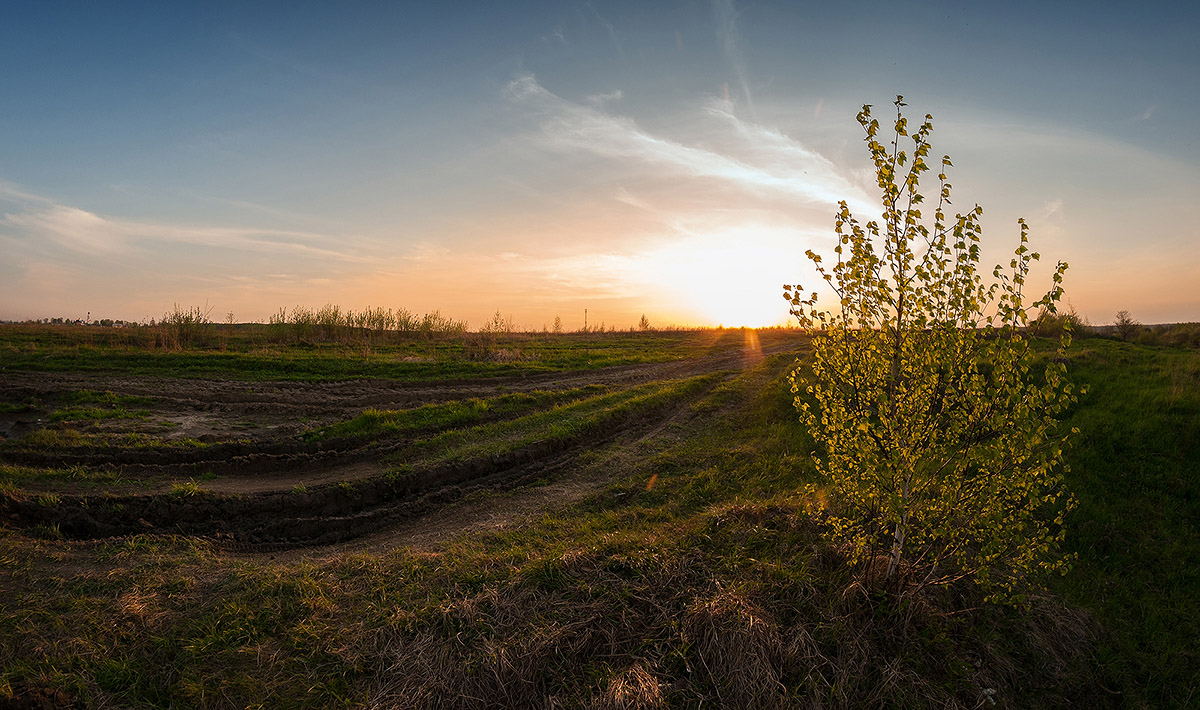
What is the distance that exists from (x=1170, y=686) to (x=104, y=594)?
10.6 m

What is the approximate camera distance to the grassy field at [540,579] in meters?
4.39

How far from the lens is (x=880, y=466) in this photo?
4.89 m

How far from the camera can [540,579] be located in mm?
5449

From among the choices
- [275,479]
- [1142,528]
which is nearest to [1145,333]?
[1142,528]

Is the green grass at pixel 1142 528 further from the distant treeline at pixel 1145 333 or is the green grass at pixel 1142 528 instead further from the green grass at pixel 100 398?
the green grass at pixel 100 398

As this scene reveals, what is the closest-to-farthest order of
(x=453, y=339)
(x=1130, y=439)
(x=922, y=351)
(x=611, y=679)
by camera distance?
(x=611, y=679), (x=922, y=351), (x=1130, y=439), (x=453, y=339)

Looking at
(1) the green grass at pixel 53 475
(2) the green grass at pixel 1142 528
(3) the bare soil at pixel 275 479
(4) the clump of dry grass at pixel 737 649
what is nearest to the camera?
(4) the clump of dry grass at pixel 737 649

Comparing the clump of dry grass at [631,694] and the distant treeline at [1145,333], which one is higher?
the distant treeline at [1145,333]

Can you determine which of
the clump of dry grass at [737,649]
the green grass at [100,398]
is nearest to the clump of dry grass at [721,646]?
the clump of dry grass at [737,649]

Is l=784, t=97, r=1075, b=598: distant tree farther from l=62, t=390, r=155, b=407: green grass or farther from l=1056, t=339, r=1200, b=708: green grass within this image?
l=62, t=390, r=155, b=407: green grass

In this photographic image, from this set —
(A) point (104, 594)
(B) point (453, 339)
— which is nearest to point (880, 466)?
(A) point (104, 594)

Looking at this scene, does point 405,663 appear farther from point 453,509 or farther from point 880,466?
point 880,466

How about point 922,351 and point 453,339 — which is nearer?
point 922,351

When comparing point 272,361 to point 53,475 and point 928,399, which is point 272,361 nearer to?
point 53,475
